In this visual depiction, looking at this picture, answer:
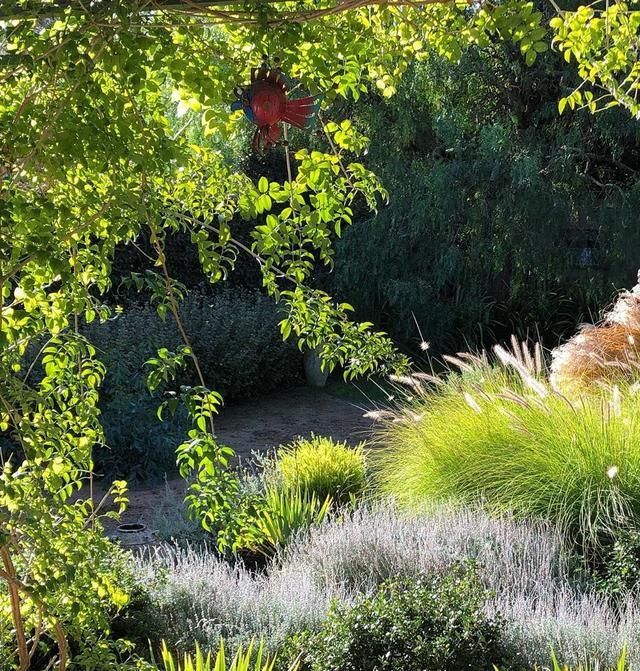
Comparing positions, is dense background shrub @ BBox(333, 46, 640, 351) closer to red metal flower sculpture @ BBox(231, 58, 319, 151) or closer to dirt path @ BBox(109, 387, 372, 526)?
dirt path @ BBox(109, 387, 372, 526)

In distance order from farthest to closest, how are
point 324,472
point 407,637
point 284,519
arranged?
1. point 324,472
2. point 284,519
3. point 407,637

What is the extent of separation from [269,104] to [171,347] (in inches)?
217

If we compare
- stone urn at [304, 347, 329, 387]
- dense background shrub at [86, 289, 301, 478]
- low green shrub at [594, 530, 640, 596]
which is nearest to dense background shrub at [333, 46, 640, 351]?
stone urn at [304, 347, 329, 387]

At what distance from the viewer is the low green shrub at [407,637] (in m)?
2.54

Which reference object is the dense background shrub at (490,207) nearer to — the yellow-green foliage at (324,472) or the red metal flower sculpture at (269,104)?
the yellow-green foliage at (324,472)

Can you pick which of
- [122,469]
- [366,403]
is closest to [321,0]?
[122,469]

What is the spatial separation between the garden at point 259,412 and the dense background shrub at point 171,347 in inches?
1.1

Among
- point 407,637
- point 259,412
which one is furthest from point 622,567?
point 259,412

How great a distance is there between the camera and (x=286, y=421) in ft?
25.8

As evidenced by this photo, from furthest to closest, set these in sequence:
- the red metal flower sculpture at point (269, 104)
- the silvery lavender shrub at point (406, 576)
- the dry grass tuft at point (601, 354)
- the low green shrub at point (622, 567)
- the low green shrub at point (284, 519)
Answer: the dry grass tuft at point (601, 354) < the low green shrub at point (284, 519) < the low green shrub at point (622, 567) < the silvery lavender shrub at point (406, 576) < the red metal flower sculpture at point (269, 104)

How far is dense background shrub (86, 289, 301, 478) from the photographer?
631cm

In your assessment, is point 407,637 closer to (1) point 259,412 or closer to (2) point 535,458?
(2) point 535,458

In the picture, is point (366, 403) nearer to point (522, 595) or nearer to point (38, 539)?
point (522, 595)

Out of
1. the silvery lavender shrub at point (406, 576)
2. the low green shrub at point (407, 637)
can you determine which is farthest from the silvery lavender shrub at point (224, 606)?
the low green shrub at point (407, 637)
